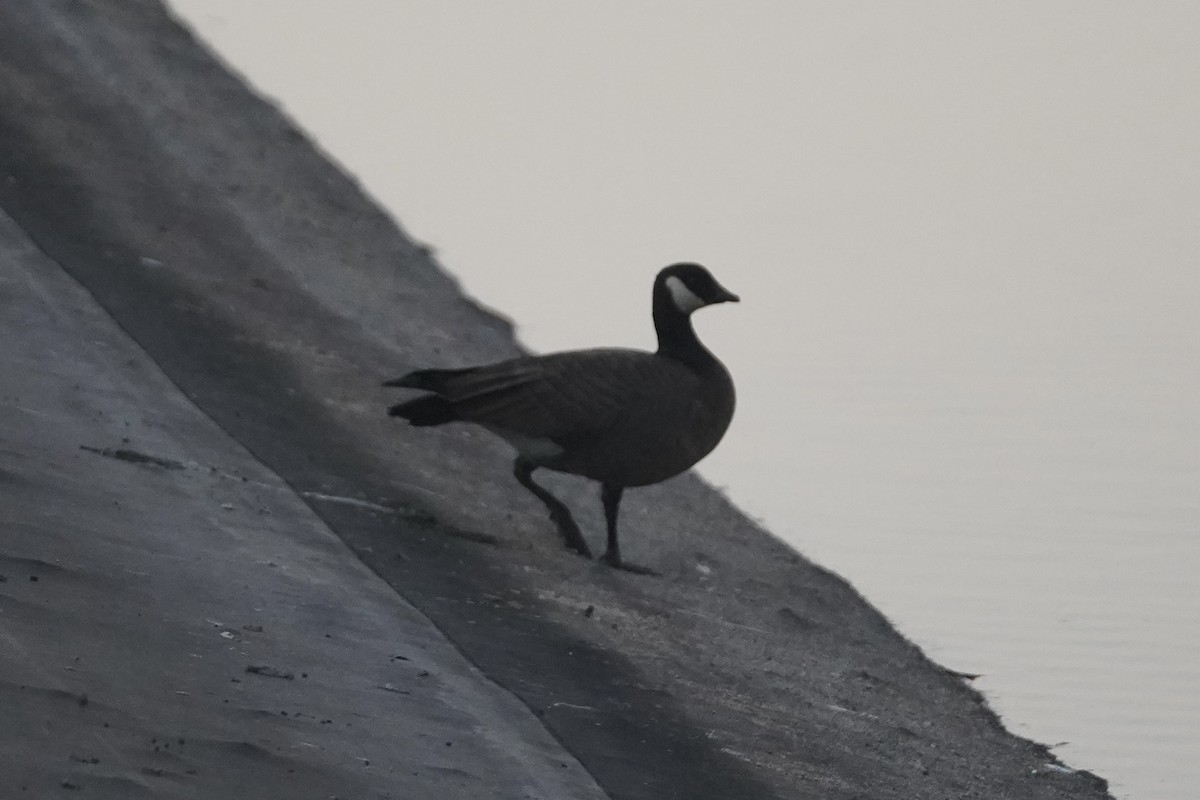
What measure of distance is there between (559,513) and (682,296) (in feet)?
4.29

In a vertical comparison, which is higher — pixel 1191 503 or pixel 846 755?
pixel 1191 503

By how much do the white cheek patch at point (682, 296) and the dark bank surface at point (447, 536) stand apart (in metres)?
1.38

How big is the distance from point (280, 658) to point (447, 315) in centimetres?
927

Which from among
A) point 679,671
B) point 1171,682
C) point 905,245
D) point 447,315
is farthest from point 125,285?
point 905,245

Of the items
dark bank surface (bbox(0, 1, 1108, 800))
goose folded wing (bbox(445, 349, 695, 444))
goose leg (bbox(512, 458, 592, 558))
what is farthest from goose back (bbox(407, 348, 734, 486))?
dark bank surface (bbox(0, 1, 1108, 800))

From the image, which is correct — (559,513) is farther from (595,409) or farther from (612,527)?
(595,409)

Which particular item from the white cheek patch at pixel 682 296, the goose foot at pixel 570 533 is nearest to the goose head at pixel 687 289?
the white cheek patch at pixel 682 296

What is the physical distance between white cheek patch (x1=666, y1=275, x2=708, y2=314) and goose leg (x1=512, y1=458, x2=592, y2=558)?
116cm

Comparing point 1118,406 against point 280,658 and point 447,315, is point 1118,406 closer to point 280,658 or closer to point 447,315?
point 447,315

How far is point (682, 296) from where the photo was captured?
10.9m

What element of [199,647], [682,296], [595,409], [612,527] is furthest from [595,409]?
[199,647]

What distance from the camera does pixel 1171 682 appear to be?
11547 millimetres

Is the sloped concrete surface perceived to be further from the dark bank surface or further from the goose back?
the goose back

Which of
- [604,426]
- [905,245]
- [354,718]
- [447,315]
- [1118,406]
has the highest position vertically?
[905,245]
